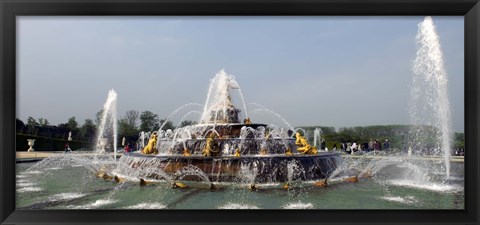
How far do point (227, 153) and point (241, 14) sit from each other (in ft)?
21.8

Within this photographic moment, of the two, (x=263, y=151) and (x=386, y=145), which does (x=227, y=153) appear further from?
(x=386, y=145)

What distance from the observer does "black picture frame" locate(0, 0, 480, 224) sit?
388cm

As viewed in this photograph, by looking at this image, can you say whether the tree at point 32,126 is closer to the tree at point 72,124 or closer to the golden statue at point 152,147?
the tree at point 72,124

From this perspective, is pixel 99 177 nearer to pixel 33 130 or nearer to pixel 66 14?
pixel 66 14

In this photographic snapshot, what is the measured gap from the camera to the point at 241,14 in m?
3.89

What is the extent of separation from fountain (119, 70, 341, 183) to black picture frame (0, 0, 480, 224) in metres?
4.81

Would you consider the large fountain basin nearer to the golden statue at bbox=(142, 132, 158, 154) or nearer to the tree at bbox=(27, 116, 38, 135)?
the golden statue at bbox=(142, 132, 158, 154)

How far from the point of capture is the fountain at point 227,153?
8938 millimetres

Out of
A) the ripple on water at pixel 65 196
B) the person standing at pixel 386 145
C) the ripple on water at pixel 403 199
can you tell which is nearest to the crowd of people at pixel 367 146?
the person standing at pixel 386 145

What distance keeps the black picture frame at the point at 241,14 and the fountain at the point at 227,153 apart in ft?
15.8

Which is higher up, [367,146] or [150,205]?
[150,205]

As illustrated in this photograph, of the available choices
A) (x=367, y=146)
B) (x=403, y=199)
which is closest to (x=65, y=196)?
(x=403, y=199)
